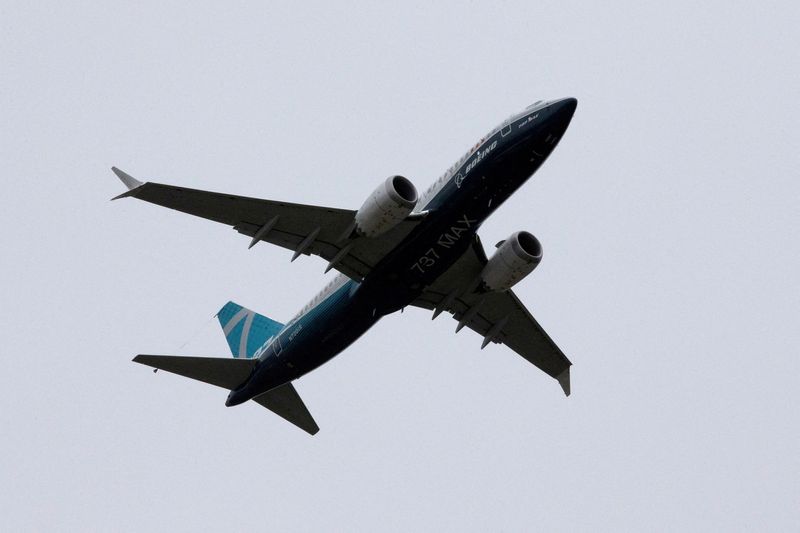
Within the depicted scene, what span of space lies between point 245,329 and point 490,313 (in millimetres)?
10923

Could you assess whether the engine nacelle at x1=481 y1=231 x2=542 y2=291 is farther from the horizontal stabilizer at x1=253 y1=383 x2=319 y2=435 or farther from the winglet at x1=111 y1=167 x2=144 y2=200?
the winglet at x1=111 y1=167 x2=144 y2=200

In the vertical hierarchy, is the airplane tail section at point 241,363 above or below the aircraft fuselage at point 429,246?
below

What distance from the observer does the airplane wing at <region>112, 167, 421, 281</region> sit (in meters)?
39.2

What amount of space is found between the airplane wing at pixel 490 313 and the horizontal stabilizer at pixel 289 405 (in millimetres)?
6894

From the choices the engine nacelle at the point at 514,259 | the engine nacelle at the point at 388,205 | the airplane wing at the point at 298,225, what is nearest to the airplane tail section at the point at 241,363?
the airplane wing at the point at 298,225

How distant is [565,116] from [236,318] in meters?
19.7

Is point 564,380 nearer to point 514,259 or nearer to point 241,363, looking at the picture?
point 514,259

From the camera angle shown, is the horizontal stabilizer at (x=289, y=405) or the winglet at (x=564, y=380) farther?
the winglet at (x=564, y=380)

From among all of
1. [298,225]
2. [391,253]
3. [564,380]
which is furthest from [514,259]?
[564,380]

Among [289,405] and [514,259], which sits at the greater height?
[514,259]

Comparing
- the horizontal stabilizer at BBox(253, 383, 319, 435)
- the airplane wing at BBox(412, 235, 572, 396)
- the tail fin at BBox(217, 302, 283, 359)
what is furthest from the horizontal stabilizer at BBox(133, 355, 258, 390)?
the airplane wing at BBox(412, 235, 572, 396)

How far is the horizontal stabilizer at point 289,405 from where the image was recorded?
48.7 m

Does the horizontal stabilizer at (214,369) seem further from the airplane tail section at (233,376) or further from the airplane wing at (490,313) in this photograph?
the airplane wing at (490,313)

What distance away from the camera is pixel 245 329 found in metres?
50.4
